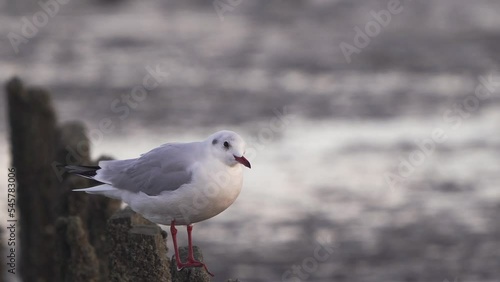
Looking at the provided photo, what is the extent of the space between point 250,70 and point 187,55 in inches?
78.3

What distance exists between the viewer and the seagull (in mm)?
5750

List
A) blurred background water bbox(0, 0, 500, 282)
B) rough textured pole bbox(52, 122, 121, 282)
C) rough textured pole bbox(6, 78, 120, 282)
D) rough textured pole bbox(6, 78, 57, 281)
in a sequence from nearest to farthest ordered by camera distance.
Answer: rough textured pole bbox(52, 122, 121, 282) → rough textured pole bbox(6, 78, 120, 282) → rough textured pole bbox(6, 78, 57, 281) → blurred background water bbox(0, 0, 500, 282)

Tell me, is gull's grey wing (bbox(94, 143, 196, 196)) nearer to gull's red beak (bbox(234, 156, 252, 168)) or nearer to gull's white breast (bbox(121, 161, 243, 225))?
gull's white breast (bbox(121, 161, 243, 225))

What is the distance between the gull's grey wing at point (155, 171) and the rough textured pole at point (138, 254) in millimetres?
453

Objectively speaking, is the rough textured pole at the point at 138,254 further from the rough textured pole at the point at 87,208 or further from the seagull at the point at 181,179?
the rough textured pole at the point at 87,208

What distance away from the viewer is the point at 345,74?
19781mm

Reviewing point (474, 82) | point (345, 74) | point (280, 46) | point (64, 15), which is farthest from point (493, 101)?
point (64, 15)

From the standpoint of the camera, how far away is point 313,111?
17.2 meters

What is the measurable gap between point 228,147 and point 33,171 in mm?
4149

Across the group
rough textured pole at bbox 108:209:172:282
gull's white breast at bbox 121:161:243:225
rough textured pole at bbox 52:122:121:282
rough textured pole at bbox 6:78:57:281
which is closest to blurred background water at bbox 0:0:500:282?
rough textured pole at bbox 6:78:57:281

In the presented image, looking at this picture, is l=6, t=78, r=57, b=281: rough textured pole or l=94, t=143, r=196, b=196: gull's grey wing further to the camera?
l=6, t=78, r=57, b=281: rough textured pole

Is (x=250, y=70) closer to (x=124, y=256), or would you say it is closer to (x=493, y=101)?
(x=493, y=101)

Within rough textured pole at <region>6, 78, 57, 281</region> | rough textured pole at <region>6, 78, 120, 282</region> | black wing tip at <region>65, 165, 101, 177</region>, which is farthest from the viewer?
rough textured pole at <region>6, 78, 57, 281</region>

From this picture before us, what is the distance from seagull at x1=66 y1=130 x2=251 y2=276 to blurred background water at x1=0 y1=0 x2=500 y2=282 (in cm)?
553
